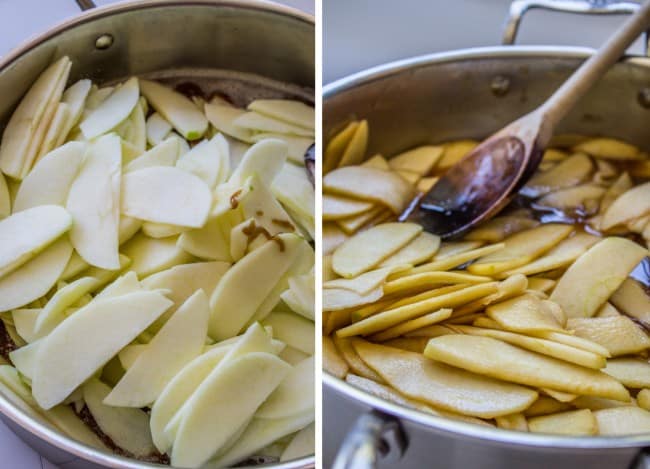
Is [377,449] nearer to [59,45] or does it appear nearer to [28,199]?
[28,199]

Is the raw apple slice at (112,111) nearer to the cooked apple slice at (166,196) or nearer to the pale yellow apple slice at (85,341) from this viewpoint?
the cooked apple slice at (166,196)

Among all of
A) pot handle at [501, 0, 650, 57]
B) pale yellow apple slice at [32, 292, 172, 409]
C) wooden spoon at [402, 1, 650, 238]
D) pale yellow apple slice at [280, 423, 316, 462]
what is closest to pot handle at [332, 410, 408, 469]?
pale yellow apple slice at [280, 423, 316, 462]

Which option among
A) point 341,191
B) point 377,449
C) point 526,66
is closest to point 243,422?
point 377,449

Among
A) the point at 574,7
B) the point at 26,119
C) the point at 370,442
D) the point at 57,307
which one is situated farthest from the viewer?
the point at 574,7

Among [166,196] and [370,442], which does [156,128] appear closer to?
[166,196]

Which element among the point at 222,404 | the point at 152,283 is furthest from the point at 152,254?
the point at 222,404

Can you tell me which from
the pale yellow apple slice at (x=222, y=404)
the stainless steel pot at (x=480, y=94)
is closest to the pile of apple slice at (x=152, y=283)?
the pale yellow apple slice at (x=222, y=404)

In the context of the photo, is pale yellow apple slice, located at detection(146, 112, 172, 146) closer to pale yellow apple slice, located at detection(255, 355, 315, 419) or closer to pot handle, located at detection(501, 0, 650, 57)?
pale yellow apple slice, located at detection(255, 355, 315, 419)
